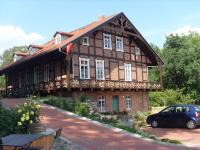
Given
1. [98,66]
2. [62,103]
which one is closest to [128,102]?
[98,66]

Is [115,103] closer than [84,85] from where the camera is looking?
No

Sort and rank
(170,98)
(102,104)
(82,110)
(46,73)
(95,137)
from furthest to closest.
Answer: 1. (170,98)
2. (46,73)
3. (102,104)
4. (82,110)
5. (95,137)

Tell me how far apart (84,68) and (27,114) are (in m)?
16.7

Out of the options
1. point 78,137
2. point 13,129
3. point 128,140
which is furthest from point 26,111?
point 128,140

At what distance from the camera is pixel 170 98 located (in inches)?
1827

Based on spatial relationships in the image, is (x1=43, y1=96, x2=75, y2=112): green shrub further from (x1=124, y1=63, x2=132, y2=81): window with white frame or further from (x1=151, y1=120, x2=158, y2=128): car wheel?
(x1=124, y1=63, x2=132, y2=81): window with white frame

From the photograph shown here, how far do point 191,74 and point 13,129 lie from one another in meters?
38.4

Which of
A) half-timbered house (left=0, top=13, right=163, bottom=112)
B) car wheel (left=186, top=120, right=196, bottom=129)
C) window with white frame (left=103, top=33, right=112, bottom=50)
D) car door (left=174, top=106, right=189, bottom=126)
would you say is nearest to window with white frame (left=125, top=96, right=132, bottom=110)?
half-timbered house (left=0, top=13, right=163, bottom=112)

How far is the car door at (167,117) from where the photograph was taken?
72.0ft

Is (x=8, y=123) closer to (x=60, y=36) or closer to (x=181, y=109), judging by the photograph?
(x=181, y=109)

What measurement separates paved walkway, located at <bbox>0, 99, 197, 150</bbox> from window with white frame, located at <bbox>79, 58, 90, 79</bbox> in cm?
1091

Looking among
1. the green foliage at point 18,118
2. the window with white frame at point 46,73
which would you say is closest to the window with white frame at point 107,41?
the window with white frame at point 46,73

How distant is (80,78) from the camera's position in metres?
28.8

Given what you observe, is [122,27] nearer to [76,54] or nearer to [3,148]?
[76,54]
